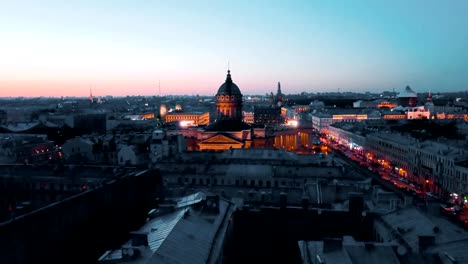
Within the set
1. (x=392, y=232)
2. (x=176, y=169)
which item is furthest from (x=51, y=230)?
(x=176, y=169)

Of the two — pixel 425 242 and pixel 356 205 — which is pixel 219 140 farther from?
pixel 425 242

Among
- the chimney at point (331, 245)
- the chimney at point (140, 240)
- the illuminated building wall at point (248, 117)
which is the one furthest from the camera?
the illuminated building wall at point (248, 117)

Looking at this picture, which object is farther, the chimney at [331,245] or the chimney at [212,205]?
the chimney at [212,205]

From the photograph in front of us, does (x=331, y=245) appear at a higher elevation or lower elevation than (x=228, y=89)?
lower

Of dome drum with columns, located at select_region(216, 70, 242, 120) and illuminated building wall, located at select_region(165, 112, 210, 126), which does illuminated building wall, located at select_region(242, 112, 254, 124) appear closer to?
illuminated building wall, located at select_region(165, 112, 210, 126)

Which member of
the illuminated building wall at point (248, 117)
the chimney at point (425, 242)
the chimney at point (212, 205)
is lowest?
the illuminated building wall at point (248, 117)

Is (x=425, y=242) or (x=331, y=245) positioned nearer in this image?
(x=331, y=245)

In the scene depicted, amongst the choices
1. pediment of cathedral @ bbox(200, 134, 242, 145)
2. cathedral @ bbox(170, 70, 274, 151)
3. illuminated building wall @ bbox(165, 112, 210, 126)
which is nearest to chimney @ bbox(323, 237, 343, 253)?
cathedral @ bbox(170, 70, 274, 151)

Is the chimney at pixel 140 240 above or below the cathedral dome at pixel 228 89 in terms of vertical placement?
below

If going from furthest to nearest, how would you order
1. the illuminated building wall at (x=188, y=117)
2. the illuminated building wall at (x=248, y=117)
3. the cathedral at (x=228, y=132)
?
the illuminated building wall at (x=248, y=117), the illuminated building wall at (x=188, y=117), the cathedral at (x=228, y=132)

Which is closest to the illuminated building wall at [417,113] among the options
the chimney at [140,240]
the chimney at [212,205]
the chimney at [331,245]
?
the chimney at [212,205]

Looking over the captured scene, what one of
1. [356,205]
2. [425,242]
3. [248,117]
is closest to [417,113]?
[248,117]

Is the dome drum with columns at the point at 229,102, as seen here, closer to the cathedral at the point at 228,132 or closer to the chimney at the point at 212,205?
the cathedral at the point at 228,132
